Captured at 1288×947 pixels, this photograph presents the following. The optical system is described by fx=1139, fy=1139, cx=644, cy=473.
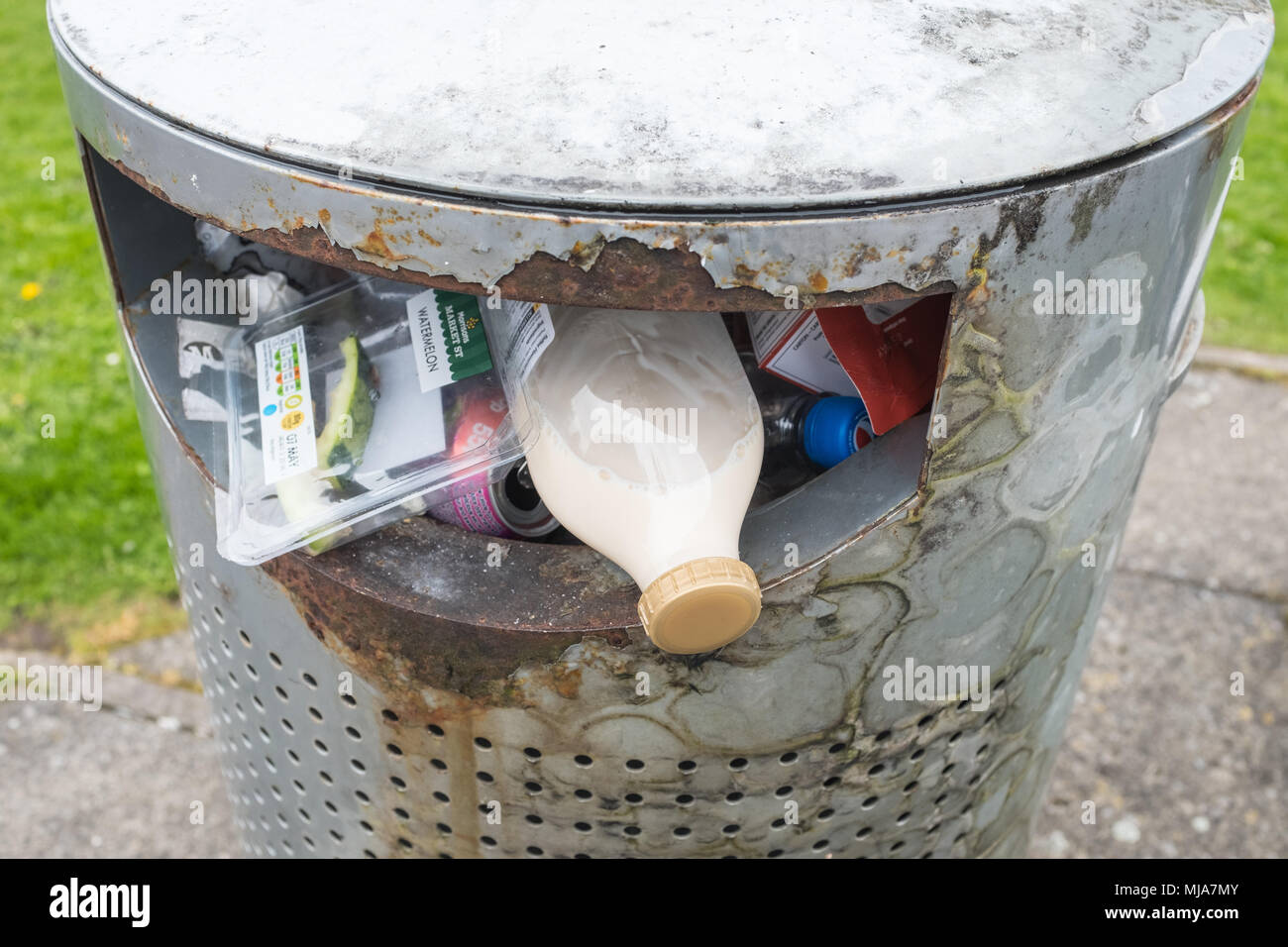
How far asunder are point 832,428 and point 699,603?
1.03 ft

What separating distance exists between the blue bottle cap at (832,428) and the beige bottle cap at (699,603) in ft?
0.85

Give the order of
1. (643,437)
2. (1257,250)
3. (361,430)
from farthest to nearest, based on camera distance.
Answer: (1257,250), (361,430), (643,437)

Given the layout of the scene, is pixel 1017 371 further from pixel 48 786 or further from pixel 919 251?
pixel 48 786

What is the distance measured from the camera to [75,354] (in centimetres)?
310

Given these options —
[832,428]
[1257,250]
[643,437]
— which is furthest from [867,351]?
[1257,250]

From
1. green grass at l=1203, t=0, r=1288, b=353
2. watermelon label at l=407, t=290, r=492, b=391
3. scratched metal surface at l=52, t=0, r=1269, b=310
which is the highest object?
scratched metal surface at l=52, t=0, r=1269, b=310

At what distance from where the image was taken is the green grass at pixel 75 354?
2496 millimetres

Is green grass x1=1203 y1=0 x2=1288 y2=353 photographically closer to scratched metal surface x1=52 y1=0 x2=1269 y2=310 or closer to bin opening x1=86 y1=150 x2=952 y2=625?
bin opening x1=86 y1=150 x2=952 y2=625

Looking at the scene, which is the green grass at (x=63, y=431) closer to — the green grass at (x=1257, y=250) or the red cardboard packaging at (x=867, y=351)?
the red cardboard packaging at (x=867, y=351)

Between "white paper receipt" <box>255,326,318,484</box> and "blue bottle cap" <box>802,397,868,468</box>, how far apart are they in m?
0.48

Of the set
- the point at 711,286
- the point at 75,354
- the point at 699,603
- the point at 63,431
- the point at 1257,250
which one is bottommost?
the point at 63,431

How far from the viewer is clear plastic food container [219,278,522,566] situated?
1033mm

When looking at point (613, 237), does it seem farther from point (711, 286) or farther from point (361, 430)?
point (361, 430)

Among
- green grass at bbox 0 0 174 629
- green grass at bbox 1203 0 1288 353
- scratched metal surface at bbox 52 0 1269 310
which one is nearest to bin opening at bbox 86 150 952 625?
scratched metal surface at bbox 52 0 1269 310
